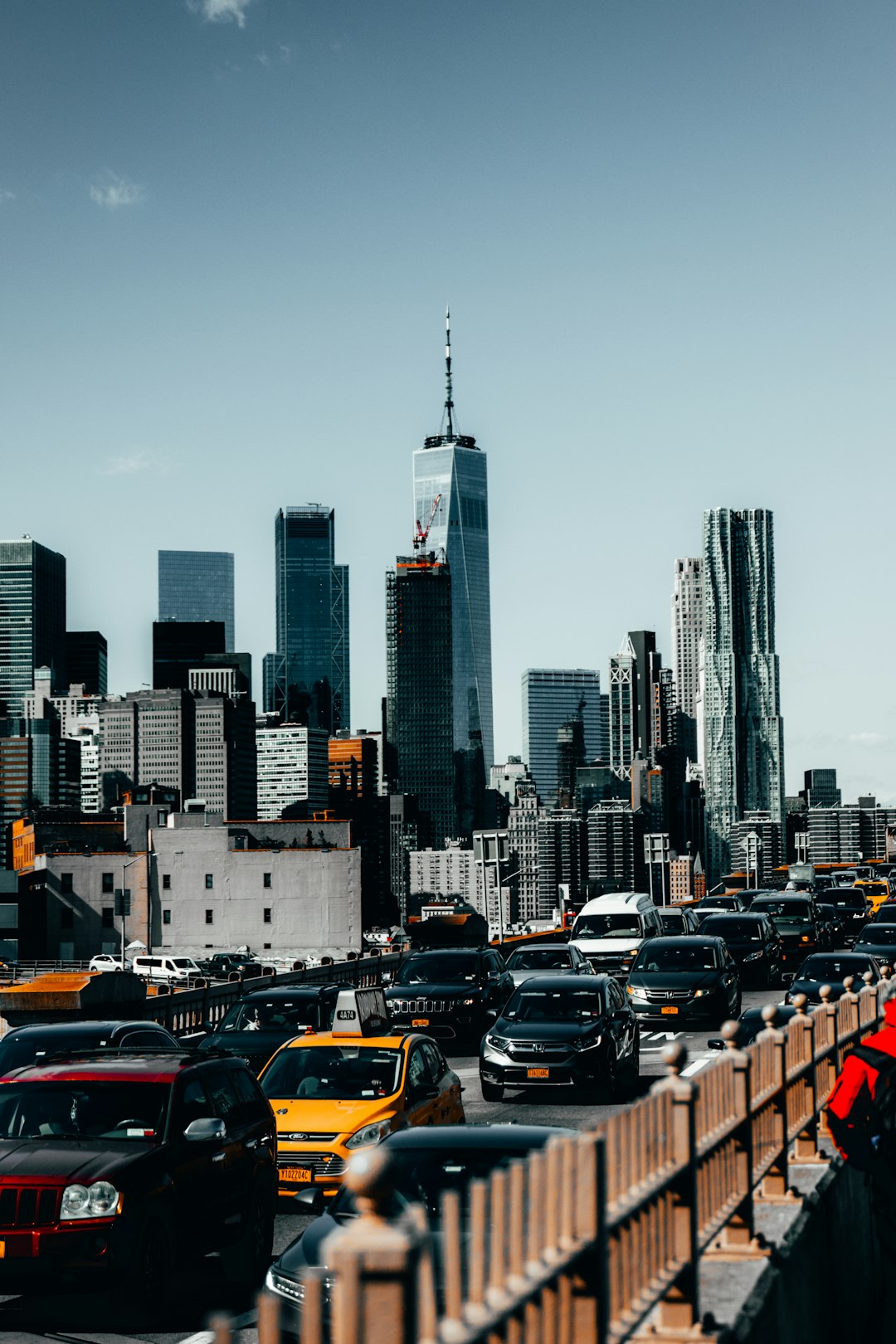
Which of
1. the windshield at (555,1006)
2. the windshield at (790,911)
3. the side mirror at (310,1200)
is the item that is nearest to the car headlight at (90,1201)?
the side mirror at (310,1200)

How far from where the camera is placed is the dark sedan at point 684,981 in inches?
1102

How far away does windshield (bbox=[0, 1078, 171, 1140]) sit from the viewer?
11109 mm

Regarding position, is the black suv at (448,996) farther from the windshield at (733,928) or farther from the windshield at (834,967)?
the windshield at (733,928)

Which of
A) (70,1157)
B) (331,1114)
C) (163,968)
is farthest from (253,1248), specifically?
(163,968)

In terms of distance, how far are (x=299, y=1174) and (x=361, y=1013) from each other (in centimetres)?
631

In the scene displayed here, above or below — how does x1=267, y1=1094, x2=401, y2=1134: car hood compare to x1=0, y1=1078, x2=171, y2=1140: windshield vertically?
below

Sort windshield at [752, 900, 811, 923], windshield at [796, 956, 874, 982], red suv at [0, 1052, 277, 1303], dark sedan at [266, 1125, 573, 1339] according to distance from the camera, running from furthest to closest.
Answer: windshield at [752, 900, 811, 923], windshield at [796, 956, 874, 982], red suv at [0, 1052, 277, 1303], dark sedan at [266, 1125, 573, 1339]

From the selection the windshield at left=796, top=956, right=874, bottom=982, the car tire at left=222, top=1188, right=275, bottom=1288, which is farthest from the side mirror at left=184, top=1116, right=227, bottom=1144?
the windshield at left=796, top=956, right=874, bottom=982

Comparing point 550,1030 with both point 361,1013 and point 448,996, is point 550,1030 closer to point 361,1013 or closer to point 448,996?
point 361,1013

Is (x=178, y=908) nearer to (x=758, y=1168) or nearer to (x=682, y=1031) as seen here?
(x=682, y=1031)

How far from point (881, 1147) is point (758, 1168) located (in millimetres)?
956

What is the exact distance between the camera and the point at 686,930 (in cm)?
4034

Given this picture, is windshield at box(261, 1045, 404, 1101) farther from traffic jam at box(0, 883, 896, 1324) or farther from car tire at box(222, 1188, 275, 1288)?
car tire at box(222, 1188, 275, 1288)

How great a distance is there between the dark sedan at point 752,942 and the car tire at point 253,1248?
23.6m
